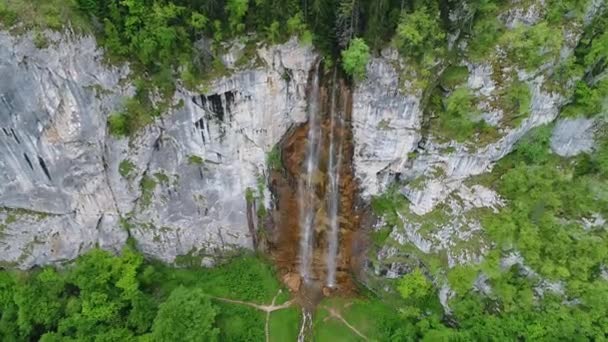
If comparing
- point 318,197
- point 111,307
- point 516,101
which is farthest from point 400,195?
point 111,307

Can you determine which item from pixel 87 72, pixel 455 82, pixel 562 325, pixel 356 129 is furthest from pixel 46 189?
pixel 562 325

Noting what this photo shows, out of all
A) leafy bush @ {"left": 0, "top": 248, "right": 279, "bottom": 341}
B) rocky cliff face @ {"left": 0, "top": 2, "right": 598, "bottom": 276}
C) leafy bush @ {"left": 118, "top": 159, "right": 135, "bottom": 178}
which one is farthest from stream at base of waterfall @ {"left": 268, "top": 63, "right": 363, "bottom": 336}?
leafy bush @ {"left": 118, "top": 159, "right": 135, "bottom": 178}

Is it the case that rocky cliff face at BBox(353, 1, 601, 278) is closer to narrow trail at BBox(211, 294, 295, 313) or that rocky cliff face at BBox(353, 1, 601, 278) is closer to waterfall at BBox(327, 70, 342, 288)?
waterfall at BBox(327, 70, 342, 288)

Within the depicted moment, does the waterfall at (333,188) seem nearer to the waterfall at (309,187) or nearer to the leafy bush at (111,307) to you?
the waterfall at (309,187)

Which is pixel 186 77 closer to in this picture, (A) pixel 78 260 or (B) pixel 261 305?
(A) pixel 78 260

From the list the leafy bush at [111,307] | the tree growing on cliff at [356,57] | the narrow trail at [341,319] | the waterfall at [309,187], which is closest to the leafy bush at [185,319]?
the leafy bush at [111,307]

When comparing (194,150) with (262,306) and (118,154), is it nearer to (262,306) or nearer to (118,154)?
(118,154)
